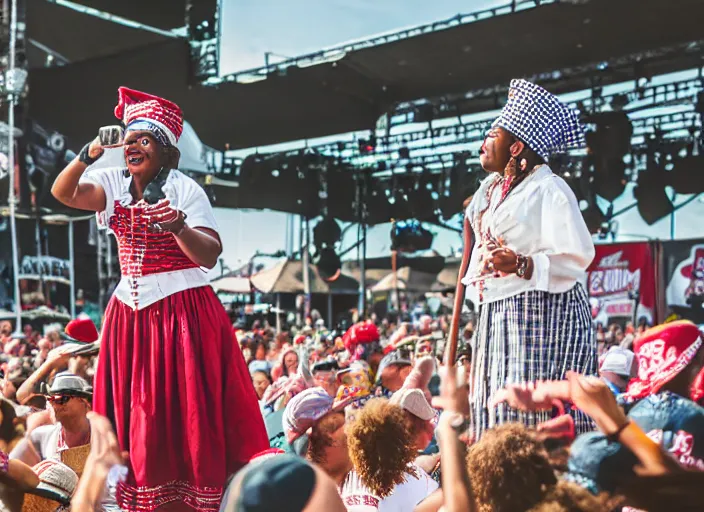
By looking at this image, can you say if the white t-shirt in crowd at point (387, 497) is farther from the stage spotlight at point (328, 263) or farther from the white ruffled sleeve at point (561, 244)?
the stage spotlight at point (328, 263)

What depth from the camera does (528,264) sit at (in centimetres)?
296

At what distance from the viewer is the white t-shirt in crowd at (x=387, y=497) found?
9.62 ft

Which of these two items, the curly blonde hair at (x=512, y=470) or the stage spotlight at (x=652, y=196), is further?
the stage spotlight at (x=652, y=196)

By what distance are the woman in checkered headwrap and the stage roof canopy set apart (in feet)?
32.6

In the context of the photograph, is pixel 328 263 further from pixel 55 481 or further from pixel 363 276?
pixel 55 481

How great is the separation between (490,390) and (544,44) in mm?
11461

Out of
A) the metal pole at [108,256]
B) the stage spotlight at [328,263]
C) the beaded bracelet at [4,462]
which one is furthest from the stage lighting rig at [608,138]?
the beaded bracelet at [4,462]

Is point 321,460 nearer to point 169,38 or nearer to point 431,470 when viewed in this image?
point 431,470

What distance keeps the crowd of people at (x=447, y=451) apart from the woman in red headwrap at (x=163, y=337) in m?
0.15

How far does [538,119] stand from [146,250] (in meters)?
1.46

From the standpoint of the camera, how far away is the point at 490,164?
3168mm

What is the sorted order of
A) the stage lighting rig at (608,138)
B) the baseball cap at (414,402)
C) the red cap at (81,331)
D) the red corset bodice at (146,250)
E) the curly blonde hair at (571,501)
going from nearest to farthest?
the curly blonde hair at (571,501) < the red corset bodice at (146,250) < the baseball cap at (414,402) < the red cap at (81,331) < the stage lighting rig at (608,138)

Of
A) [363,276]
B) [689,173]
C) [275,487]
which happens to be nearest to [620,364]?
[275,487]

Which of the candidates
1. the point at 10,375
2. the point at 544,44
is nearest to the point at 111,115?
the point at 544,44
